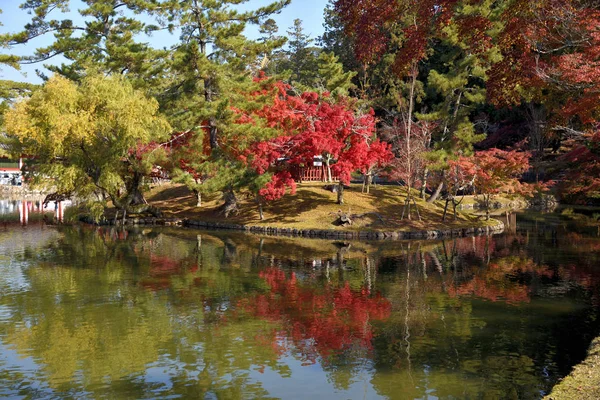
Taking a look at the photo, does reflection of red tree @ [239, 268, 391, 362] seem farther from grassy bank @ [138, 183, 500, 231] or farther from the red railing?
the red railing

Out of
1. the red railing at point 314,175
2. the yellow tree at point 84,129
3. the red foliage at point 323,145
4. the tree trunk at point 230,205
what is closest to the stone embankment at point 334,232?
the tree trunk at point 230,205

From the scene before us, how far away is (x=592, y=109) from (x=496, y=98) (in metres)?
2.45

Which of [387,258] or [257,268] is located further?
[387,258]

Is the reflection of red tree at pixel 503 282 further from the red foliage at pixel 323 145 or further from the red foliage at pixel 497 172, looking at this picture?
the red foliage at pixel 323 145

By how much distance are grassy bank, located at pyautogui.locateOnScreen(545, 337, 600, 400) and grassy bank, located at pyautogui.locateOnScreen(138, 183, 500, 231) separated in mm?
20845

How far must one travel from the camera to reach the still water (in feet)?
33.9

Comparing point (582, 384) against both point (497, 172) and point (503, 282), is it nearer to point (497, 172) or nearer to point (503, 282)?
point (503, 282)

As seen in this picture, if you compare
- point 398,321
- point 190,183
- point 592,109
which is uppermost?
point 592,109

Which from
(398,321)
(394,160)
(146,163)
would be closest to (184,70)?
(146,163)

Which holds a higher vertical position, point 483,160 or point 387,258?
point 483,160

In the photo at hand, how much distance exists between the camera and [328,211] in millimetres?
33750

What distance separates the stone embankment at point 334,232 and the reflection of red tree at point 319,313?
1165 centimetres

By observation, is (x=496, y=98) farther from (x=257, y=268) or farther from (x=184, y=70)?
(x=184, y=70)

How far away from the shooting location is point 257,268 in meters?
21.3
